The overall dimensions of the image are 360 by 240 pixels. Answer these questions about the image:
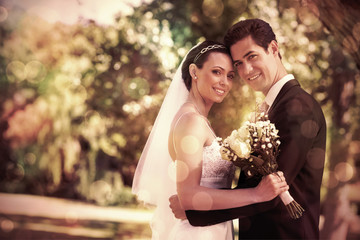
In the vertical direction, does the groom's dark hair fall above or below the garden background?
below

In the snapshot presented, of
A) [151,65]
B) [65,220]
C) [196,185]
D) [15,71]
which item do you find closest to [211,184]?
[196,185]

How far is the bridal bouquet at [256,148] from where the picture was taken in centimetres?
336

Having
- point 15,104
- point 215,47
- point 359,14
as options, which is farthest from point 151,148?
point 15,104

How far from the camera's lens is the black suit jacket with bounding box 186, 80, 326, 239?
3.59 metres

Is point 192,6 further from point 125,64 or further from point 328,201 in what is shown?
point 328,201

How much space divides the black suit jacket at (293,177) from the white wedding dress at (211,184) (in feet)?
0.70

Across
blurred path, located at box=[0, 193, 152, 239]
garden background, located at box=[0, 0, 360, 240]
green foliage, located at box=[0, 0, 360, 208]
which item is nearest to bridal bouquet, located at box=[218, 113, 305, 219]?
garden background, located at box=[0, 0, 360, 240]

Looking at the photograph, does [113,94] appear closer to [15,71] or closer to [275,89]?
[275,89]

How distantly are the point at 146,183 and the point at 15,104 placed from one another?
20.2 meters

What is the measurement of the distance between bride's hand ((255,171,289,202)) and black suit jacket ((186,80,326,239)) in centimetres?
9

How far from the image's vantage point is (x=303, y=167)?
12.4 feet

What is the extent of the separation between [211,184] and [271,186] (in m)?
0.69

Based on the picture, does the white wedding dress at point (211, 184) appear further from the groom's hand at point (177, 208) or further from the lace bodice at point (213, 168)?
the groom's hand at point (177, 208)

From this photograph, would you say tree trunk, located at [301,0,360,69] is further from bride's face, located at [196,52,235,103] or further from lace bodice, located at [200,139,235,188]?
lace bodice, located at [200,139,235,188]
